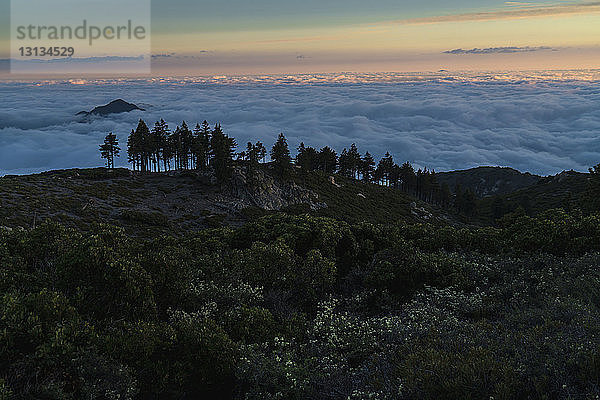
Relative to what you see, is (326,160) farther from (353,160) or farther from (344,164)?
(353,160)

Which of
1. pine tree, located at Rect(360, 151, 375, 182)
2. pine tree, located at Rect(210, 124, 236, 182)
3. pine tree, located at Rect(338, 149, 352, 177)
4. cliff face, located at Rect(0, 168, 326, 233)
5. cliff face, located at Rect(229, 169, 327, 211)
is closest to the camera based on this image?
cliff face, located at Rect(0, 168, 326, 233)

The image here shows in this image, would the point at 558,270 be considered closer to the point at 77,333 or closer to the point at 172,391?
the point at 172,391

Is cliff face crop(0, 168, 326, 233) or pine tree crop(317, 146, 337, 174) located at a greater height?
pine tree crop(317, 146, 337, 174)

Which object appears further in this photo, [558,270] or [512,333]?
[558,270]

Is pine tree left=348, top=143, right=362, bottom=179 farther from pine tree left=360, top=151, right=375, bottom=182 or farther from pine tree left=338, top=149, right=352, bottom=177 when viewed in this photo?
pine tree left=360, top=151, right=375, bottom=182

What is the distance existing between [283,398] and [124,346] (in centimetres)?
367

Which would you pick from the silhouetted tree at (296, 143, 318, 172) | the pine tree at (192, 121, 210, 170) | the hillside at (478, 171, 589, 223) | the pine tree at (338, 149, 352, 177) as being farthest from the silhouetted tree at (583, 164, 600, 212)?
the pine tree at (192, 121, 210, 170)

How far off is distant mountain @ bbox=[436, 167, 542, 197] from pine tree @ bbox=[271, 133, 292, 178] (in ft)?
396

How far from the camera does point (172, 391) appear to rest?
7.74 m

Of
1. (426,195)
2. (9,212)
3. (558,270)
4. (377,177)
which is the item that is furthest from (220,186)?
(426,195)

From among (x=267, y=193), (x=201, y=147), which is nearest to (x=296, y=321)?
(x=267, y=193)

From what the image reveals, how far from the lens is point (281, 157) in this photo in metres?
75.5

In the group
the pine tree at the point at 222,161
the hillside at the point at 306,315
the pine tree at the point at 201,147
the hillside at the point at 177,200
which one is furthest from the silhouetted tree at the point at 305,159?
the hillside at the point at 306,315

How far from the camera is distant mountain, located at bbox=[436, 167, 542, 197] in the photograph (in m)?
169
